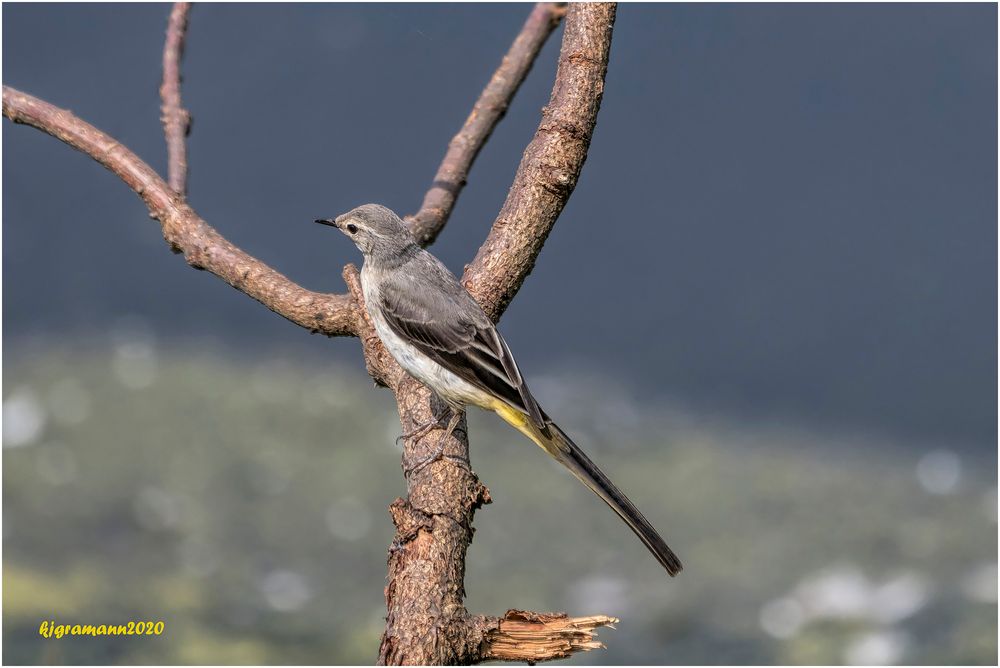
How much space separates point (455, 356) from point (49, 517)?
488cm

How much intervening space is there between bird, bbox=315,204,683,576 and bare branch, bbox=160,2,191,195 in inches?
36.6

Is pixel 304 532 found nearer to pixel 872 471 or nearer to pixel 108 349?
pixel 108 349

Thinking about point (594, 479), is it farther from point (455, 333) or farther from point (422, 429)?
point (455, 333)

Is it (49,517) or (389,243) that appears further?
(49,517)

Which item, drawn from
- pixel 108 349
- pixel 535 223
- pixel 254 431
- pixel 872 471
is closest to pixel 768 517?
pixel 872 471

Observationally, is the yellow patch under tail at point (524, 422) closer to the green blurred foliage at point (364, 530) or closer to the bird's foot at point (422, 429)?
the bird's foot at point (422, 429)

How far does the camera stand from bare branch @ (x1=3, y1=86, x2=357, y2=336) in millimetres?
4109

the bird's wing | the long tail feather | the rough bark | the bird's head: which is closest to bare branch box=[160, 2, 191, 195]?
the rough bark

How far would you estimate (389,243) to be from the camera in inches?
160

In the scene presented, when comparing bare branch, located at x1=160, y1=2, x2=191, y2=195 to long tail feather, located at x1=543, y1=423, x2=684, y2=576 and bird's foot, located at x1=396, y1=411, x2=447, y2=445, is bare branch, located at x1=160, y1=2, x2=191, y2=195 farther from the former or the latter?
long tail feather, located at x1=543, y1=423, x2=684, y2=576

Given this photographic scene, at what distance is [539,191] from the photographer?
409 centimetres

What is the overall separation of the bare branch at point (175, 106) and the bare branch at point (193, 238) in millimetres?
93

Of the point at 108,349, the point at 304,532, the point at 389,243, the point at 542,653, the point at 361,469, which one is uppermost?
the point at 108,349

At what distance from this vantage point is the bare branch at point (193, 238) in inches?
162
